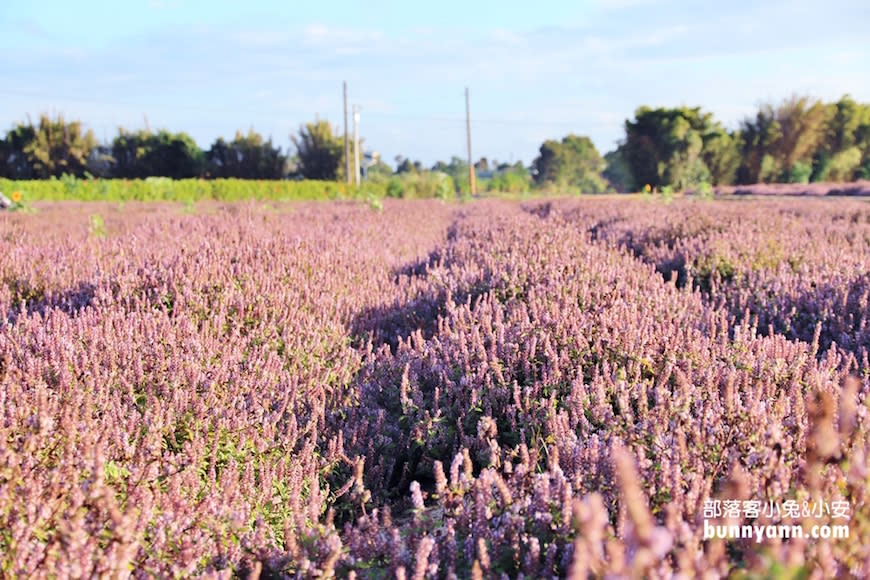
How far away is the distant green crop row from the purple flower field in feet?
73.4

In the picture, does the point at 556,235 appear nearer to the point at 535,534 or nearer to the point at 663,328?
the point at 663,328

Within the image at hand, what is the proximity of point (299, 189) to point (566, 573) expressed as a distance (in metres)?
37.7

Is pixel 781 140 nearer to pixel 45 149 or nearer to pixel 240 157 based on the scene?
pixel 240 157

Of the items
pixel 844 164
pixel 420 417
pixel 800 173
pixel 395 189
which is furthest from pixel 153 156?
pixel 420 417

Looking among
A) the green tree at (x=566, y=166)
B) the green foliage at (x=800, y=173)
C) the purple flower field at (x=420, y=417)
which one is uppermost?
the green tree at (x=566, y=166)

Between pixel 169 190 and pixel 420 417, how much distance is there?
32154 millimetres

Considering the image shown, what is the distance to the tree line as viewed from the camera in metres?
42.2

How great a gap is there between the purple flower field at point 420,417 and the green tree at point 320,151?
49118 millimetres

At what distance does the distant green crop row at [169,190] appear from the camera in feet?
92.5

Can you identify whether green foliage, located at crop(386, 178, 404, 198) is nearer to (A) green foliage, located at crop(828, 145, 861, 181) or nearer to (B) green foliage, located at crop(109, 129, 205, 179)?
(B) green foliage, located at crop(109, 129, 205, 179)

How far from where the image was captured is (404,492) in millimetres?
2633

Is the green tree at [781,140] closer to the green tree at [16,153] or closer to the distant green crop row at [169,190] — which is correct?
the distant green crop row at [169,190]

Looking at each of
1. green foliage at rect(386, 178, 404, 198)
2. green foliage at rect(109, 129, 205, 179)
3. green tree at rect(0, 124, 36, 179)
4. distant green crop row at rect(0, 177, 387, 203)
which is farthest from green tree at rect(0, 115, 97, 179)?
green foliage at rect(386, 178, 404, 198)

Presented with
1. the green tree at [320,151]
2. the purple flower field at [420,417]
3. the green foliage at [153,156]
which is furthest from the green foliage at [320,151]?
the purple flower field at [420,417]
